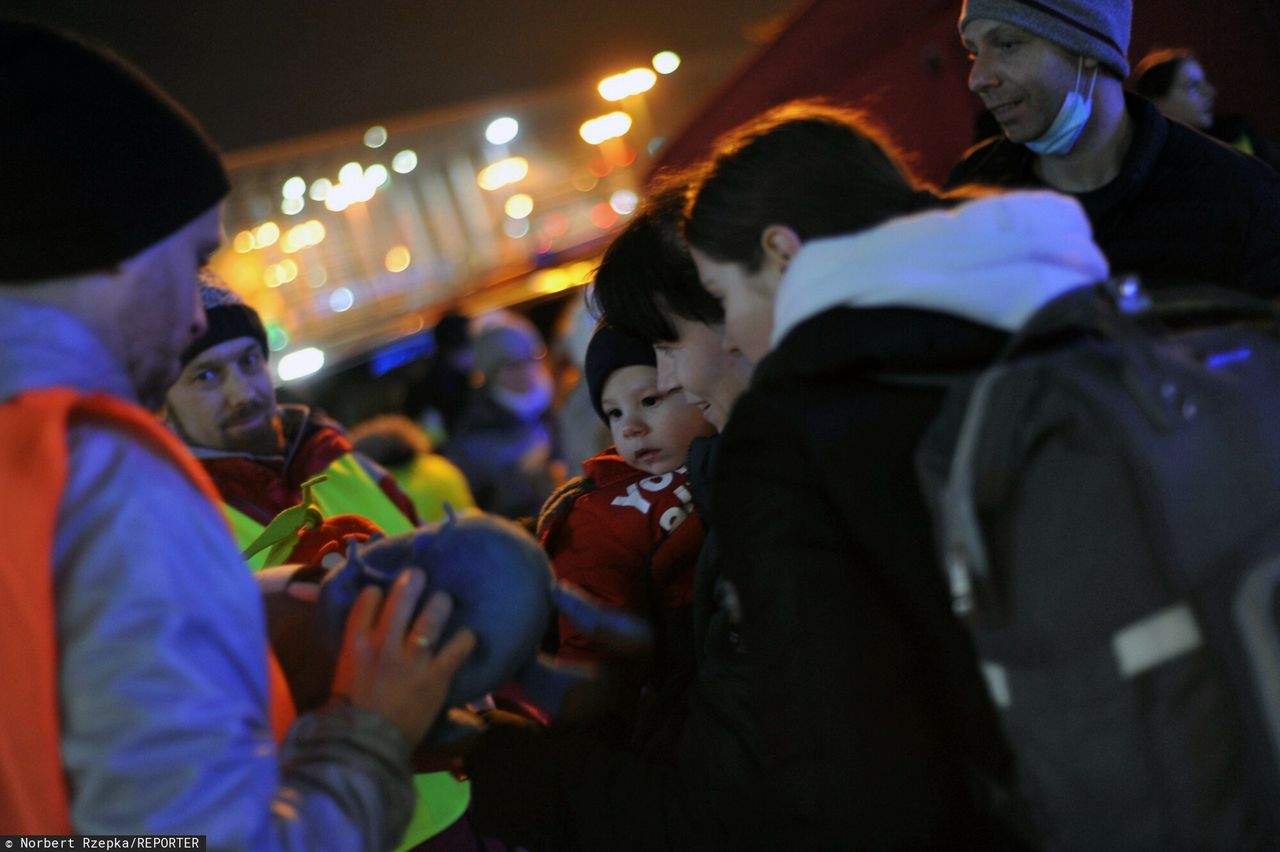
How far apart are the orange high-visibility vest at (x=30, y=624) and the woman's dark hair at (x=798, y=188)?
103cm

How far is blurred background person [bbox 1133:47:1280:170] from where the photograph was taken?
3621 millimetres

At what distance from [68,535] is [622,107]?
20.6 meters

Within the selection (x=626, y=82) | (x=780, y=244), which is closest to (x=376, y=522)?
(x=780, y=244)

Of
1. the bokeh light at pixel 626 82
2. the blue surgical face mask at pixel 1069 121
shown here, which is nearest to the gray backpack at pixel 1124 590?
the blue surgical face mask at pixel 1069 121

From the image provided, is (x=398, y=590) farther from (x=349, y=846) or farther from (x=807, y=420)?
(x=807, y=420)

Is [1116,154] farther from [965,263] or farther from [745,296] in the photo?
[965,263]

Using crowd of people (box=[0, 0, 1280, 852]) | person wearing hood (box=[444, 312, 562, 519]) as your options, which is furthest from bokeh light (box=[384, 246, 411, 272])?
crowd of people (box=[0, 0, 1280, 852])

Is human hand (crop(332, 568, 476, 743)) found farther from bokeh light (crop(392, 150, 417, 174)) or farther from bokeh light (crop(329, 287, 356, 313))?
bokeh light (crop(392, 150, 417, 174))

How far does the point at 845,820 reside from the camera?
49.5 inches

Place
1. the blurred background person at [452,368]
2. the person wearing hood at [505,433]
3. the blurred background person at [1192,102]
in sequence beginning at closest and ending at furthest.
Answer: the blurred background person at [1192,102] < the person wearing hood at [505,433] < the blurred background person at [452,368]

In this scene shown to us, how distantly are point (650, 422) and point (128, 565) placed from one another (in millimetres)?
1595

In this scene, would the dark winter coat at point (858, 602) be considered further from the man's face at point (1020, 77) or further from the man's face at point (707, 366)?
the man's face at point (1020, 77)

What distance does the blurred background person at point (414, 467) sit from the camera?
454 cm

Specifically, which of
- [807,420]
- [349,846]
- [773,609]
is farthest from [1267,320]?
[349,846]
